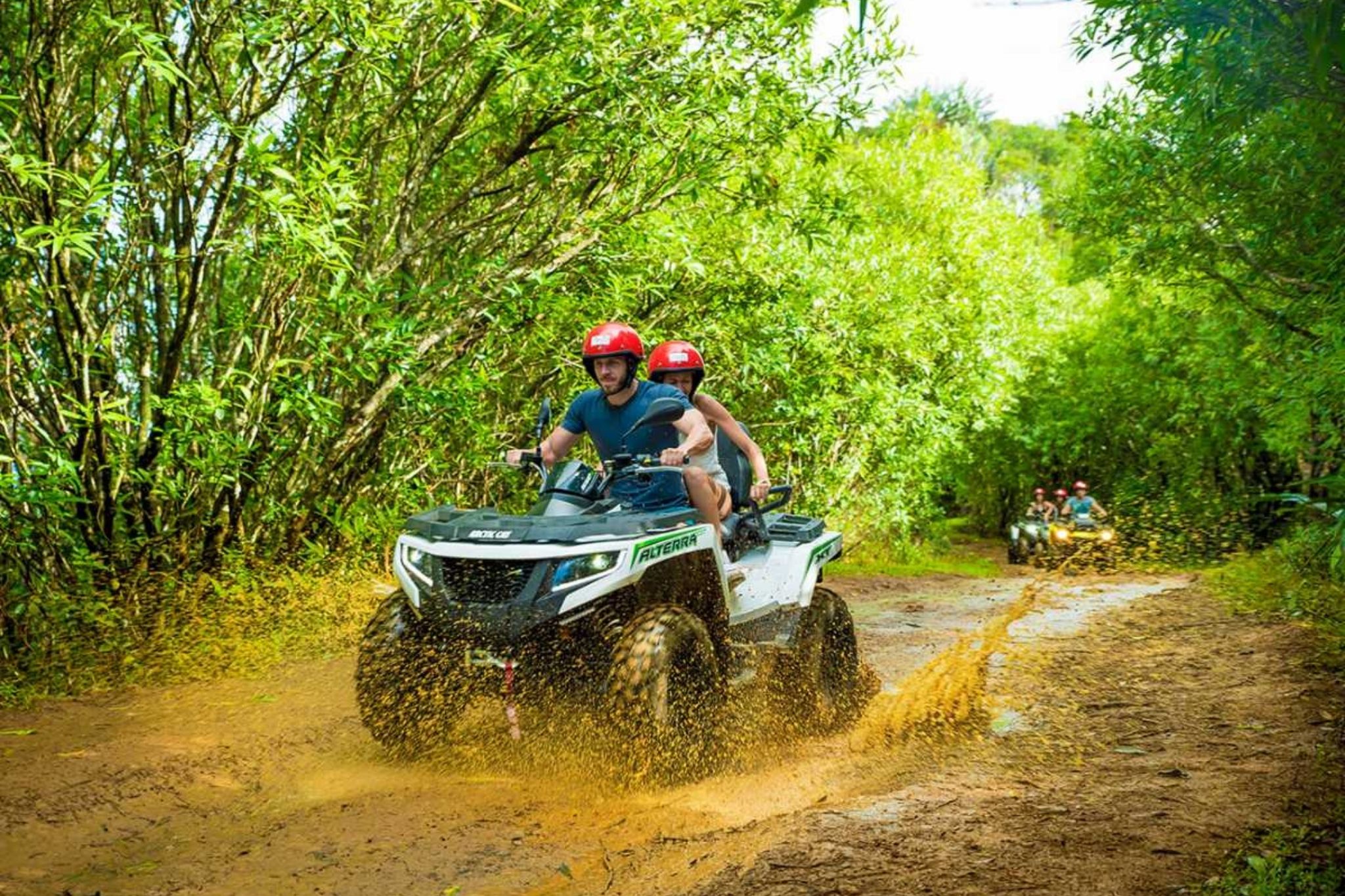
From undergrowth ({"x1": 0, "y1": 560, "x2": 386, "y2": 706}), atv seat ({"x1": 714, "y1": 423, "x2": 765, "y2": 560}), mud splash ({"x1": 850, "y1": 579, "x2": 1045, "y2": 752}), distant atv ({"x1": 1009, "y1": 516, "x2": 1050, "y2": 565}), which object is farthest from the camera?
distant atv ({"x1": 1009, "y1": 516, "x2": 1050, "y2": 565})

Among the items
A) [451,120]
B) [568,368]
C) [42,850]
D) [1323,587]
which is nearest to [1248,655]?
[1323,587]

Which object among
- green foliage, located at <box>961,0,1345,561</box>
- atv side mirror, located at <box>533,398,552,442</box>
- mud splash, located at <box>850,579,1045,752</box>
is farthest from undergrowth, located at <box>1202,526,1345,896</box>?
atv side mirror, located at <box>533,398,552,442</box>

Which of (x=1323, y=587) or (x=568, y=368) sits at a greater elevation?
(x=568, y=368)

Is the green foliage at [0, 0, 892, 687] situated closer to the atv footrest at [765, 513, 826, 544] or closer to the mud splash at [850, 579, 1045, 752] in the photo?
the atv footrest at [765, 513, 826, 544]

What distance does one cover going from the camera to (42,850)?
429cm

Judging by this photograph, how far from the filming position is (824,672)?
6.96 m

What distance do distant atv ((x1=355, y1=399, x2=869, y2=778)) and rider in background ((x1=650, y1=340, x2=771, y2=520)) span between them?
606 millimetres

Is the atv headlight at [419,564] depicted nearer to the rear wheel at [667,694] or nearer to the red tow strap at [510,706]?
the red tow strap at [510,706]

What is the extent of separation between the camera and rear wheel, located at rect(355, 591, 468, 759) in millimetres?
5410

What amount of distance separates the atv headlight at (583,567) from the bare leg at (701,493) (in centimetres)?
86

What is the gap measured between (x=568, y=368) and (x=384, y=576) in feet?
8.91

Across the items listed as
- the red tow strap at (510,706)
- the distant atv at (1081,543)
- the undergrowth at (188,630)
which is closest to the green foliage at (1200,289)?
the distant atv at (1081,543)

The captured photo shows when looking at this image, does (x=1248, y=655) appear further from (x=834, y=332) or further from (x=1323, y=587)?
(x=834, y=332)

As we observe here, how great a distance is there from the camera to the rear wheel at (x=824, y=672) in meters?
6.78
